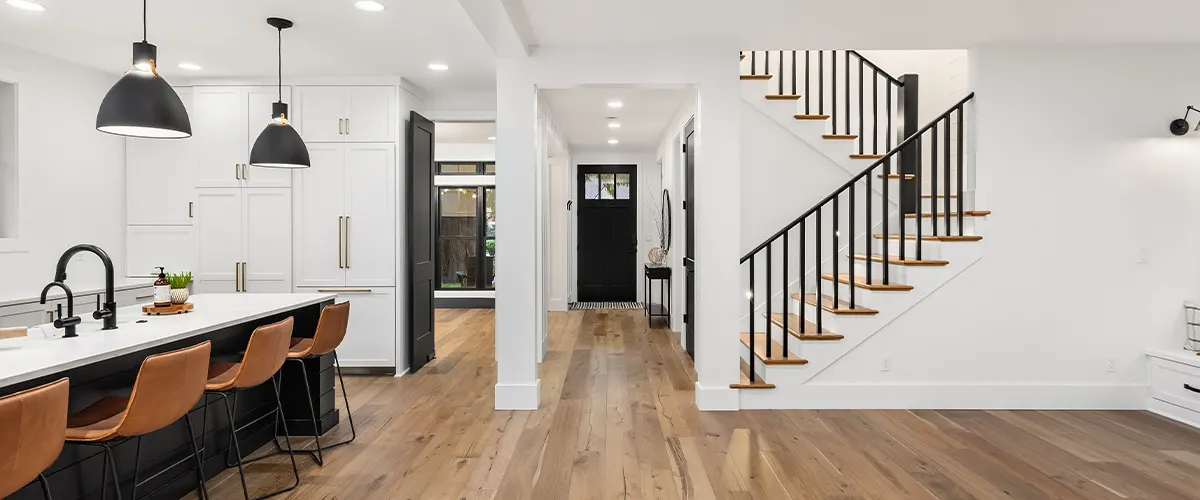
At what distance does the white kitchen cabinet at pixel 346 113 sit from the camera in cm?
508

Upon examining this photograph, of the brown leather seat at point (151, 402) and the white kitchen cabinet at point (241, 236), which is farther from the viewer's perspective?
the white kitchen cabinet at point (241, 236)

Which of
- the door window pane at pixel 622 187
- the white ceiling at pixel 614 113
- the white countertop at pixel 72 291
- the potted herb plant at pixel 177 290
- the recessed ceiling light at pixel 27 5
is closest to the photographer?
the potted herb plant at pixel 177 290

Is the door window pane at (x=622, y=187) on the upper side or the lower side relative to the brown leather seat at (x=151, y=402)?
upper

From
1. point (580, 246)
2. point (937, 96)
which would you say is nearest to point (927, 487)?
point (937, 96)

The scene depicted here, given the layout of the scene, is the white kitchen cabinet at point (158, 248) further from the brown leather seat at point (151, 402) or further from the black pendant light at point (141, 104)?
the brown leather seat at point (151, 402)

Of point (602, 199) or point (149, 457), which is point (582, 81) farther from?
point (602, 199)

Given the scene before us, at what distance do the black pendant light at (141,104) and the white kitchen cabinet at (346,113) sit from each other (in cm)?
239

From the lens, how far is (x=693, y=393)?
458 centimetres

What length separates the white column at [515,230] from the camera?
4168 millimetres

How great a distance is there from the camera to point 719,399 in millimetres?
4133

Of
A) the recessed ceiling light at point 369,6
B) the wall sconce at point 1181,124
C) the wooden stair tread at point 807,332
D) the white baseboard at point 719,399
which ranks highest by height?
the recessed ceiling light at point 369,6

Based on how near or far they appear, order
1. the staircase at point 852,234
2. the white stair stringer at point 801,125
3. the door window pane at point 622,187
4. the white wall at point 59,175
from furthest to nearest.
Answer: the door window pane at point 622,187 → the white stair stringer at point 801,125 → the white wall at point 59,175 → the staircase at point 852,234

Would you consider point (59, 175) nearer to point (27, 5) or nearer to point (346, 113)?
point (27, 5)

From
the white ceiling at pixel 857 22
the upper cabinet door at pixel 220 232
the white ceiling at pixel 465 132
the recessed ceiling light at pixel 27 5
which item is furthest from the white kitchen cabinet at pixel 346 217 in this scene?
the white ceiling at pixel 465 132
